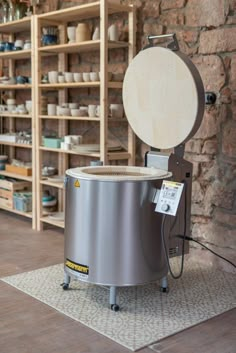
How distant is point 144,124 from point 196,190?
66cm

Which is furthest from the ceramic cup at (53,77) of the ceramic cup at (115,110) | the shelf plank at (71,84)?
the ceramic cup at (115,110)

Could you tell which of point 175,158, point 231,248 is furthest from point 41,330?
point 231,248

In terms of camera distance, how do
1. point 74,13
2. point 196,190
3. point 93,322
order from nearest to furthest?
point 93,322 < point 196,190 < point 74,13

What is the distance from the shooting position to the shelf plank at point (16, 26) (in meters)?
4.24

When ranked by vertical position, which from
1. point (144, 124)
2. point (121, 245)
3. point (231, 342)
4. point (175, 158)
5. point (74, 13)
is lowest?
point (231, 342)

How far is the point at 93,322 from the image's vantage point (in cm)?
241

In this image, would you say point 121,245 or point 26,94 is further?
point 26,94

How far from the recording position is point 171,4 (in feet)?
11.3

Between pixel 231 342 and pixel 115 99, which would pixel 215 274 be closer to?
pixel 231 342

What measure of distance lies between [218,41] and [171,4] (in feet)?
1.68

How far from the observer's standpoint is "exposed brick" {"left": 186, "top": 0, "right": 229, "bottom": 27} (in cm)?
312

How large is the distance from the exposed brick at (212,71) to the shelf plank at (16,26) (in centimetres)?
163

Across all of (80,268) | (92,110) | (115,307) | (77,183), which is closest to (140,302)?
(115,307)

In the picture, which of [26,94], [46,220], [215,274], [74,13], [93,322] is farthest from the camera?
[26,94]
